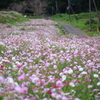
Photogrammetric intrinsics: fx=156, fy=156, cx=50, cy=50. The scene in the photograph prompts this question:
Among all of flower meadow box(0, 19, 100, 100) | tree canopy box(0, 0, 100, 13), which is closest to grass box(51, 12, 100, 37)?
flower meadow box(0, 19, 100, 100)

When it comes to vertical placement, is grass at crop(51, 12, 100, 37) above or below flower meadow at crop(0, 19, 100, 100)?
above

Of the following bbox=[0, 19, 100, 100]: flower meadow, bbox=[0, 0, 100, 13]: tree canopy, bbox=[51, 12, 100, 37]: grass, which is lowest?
bbox=[0, 19, 100, 100]: flower meadow

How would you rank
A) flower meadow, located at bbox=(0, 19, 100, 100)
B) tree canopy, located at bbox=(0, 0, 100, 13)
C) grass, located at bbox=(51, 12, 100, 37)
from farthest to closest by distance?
tree canopy, located at bbox=(0, 0, 100, 13) → grass, located at bbox=(51, 12, 100, 37) → flower meadow, located at bbox=(0, 19, 100, 100)

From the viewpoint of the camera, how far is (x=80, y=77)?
2951 millimetres

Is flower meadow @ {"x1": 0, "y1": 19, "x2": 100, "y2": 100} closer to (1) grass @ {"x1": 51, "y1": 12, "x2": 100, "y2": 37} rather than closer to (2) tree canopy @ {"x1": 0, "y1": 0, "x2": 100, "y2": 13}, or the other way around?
(1) grass @ {"x1": 51, "y1": 12, "x2": 100, "y2": 37}

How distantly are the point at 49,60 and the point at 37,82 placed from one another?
2131mm

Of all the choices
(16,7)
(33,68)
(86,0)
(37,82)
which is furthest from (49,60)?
(16,7)

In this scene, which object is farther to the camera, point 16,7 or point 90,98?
point 16,7

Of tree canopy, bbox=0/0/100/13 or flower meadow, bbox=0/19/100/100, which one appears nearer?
flower meadow, bbox=0/19/100/100

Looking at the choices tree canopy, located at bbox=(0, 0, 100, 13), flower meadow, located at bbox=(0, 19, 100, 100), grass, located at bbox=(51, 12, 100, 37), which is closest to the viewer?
flower meadow, located at bbox=(0, 19, 100, 100)

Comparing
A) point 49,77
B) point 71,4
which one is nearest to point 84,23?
point 49,77

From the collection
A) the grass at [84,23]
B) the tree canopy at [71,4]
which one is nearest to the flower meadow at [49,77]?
the grass at [84,23]

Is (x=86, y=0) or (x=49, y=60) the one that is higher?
(x=86, y=0)

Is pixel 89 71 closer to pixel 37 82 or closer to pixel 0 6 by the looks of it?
pixel 37 82
